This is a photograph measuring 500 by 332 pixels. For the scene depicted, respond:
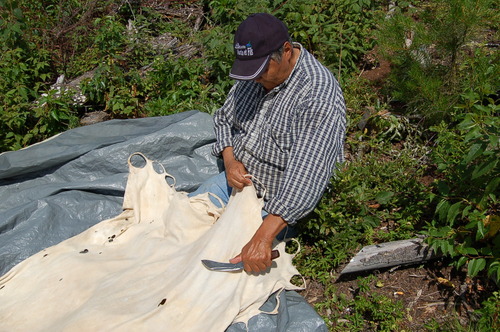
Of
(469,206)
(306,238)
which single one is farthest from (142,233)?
(469,206)

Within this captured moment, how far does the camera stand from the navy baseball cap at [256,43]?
8.82 feet

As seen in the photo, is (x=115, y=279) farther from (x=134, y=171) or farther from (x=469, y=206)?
(x=469, y=206)

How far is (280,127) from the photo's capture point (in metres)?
2.92

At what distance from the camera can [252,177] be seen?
10.2 ft

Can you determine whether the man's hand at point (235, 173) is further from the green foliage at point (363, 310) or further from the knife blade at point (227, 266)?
the green foliage at point (363, 310)

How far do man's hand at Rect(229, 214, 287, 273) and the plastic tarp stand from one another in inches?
46.2

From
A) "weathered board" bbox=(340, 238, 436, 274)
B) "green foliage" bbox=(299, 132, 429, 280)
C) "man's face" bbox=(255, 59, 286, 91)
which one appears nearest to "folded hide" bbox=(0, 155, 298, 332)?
"green foliage" bbox=(299, 132, 429, 280)

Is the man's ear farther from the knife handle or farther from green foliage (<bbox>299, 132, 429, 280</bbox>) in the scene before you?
the knife handle

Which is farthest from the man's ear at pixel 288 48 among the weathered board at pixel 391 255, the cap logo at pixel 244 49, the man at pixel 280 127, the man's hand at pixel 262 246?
the weathered board at pixel 391 255

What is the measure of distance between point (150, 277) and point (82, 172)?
123 centimetres

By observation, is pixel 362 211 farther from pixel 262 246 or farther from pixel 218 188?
pixel 218 188

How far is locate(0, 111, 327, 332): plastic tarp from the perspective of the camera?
341 centimetres

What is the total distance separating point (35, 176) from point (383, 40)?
275 cm

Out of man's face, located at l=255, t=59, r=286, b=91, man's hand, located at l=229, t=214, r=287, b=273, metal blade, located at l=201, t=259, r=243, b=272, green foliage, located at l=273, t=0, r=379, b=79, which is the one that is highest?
man's face, located at l=255, t=59, r=286, b=91
